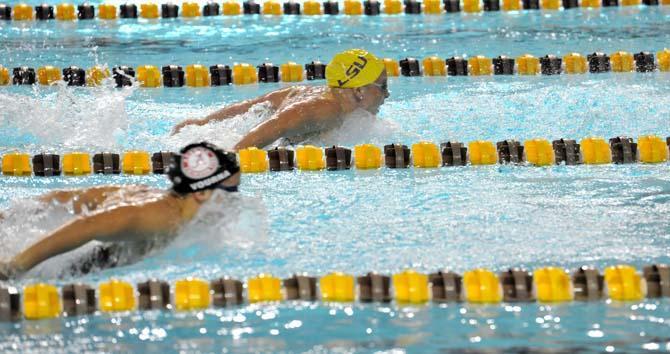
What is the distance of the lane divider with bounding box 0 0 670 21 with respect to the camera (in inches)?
397

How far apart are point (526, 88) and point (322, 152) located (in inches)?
79.5

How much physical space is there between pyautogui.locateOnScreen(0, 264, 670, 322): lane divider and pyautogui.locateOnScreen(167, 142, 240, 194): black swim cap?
0.39 meters

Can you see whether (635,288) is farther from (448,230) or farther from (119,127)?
(119,127)

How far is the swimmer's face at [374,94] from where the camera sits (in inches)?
251

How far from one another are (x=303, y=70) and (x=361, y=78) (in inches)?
72.9

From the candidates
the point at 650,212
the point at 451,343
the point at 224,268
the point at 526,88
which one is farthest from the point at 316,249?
the point at 526,88

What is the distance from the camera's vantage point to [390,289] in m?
4.13

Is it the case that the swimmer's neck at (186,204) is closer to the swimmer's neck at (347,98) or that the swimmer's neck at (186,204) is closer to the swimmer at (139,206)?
the swimmer at (139,206)

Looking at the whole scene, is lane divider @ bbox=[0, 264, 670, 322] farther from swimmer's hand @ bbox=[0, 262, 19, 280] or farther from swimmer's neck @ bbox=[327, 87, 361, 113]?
swimmer's neck @ bbox=[327, 87, 361, 113]

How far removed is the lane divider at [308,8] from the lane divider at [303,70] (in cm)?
195

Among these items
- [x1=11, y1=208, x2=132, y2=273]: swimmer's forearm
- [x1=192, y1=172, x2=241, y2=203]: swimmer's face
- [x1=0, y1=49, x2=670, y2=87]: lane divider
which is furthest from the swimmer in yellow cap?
[x1=11, y1=208, x2=132, y2=273]: swimmer's forearm

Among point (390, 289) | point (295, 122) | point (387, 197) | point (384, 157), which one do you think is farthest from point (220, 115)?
point (390, 289)

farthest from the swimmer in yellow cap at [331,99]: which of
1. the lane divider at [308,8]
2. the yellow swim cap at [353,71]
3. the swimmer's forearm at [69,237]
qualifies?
the lane divider at [308,8]

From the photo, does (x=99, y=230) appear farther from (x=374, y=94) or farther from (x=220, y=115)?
(x=374, y=94)
